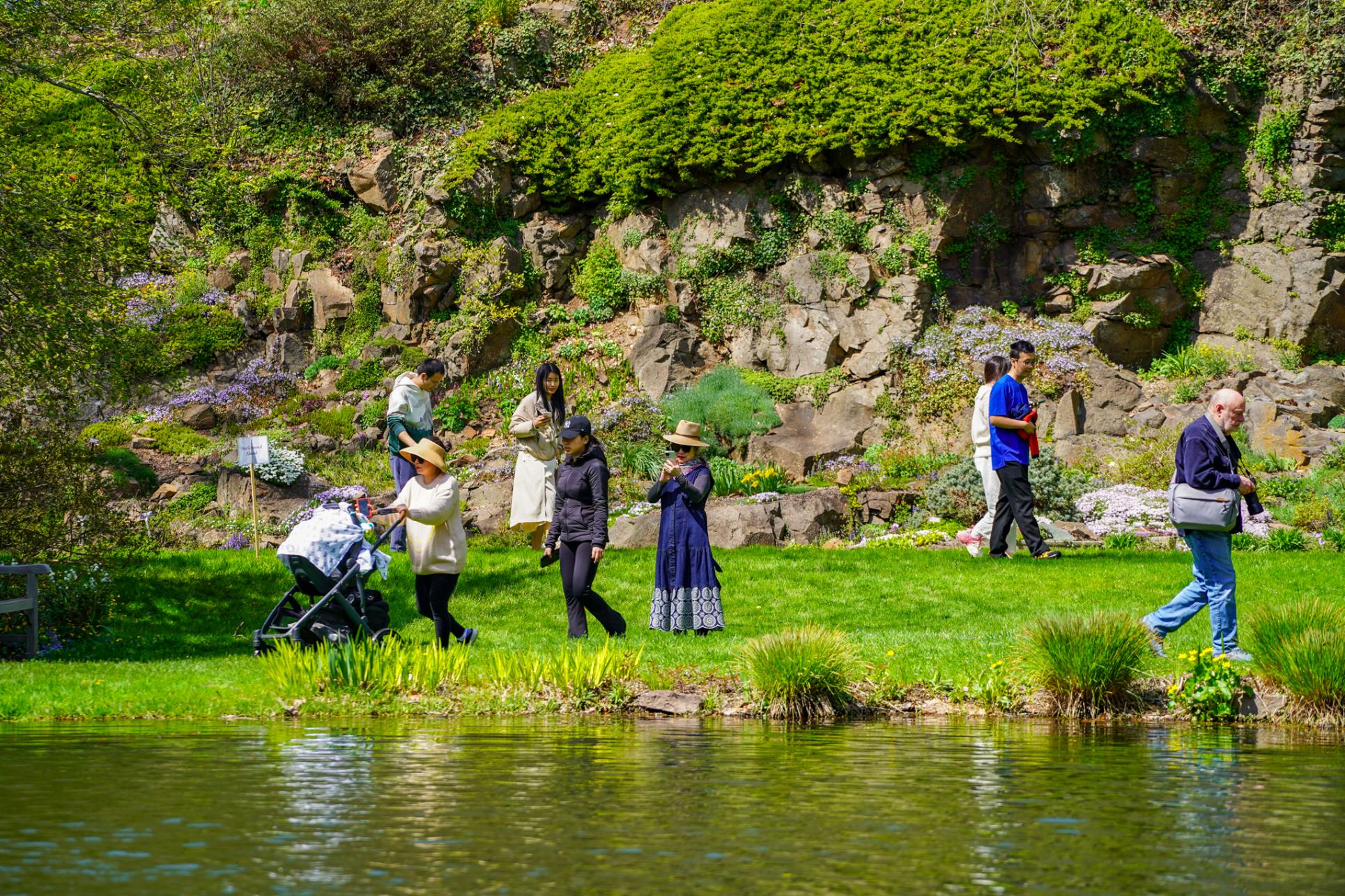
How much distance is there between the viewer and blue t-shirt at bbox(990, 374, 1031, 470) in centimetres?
1334

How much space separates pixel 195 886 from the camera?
4266 millimetres

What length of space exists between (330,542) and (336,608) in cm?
52

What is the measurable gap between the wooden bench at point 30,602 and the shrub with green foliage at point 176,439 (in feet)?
35.7

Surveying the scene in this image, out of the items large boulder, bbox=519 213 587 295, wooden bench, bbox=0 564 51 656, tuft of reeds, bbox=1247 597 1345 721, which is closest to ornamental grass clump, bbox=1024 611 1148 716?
tuft of reeds, bbox=1247 597 1345 721

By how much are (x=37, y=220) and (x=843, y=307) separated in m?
13.8

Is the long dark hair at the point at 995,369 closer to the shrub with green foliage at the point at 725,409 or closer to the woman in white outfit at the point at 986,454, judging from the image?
the woman in white outfit at the point at 986,454

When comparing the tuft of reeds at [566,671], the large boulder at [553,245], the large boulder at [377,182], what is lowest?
the tuft of reeds at [566,671]

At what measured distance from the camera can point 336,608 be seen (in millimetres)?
10156

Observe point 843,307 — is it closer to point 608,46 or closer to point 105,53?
point 608,46

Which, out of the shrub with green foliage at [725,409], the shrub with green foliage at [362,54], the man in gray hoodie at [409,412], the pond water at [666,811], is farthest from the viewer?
the shrub with green foliage at [362,54]

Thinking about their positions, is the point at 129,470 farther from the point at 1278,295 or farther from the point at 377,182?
the point at 1278,295

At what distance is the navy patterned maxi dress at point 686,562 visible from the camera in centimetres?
1127

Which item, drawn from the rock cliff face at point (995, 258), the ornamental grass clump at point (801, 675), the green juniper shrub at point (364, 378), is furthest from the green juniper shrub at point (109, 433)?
the ornamental grass clump at point (801, 675)

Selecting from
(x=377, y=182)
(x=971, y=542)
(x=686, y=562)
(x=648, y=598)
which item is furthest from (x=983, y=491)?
(x=377, y=182)
